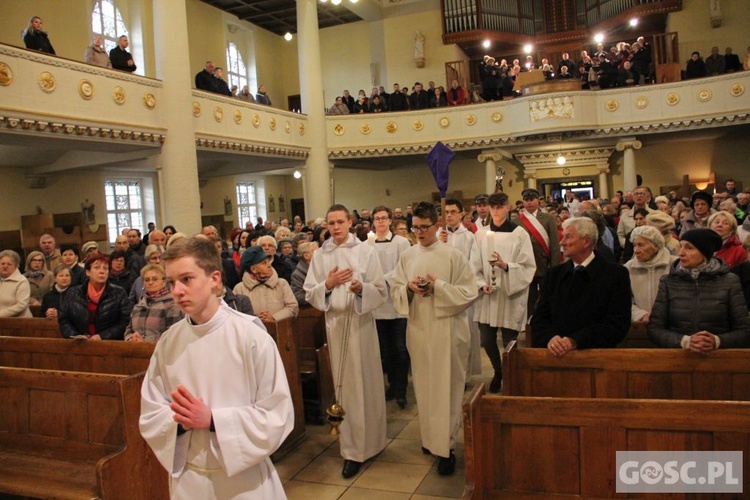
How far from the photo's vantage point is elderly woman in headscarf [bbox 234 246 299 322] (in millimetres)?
4867

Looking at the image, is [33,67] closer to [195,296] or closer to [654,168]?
[195,296]

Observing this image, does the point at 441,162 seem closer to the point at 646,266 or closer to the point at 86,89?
the point at 646,266

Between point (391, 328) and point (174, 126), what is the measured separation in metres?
7.31

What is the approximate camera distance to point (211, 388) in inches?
85.3

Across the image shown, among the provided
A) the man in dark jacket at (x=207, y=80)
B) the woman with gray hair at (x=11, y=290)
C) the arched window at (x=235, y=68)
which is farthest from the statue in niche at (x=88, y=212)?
the woman with gray hair at (x=11, y=290)

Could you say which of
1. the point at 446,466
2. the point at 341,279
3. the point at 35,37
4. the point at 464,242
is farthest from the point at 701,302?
the point at 35,37

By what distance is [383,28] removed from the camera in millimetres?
A: 20500

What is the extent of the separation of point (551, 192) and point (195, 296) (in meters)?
18.7

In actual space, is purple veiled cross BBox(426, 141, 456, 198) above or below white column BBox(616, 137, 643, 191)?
below

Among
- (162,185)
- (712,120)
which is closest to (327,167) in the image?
(162,185)

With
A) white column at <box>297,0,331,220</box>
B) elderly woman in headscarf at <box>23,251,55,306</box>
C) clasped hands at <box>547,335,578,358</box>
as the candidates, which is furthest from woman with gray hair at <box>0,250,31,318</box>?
white column at <box>297,0,331,220</box>

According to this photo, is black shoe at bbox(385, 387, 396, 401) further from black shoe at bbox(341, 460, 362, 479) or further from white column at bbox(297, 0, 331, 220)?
white column at bbox(297, 0, 331, 220)

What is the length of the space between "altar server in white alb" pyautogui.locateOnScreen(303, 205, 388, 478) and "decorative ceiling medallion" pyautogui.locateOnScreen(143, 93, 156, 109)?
784 cm

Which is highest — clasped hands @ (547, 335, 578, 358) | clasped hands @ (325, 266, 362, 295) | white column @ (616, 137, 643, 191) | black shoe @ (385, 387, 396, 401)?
white column @ (616, 137, 643, 191)
